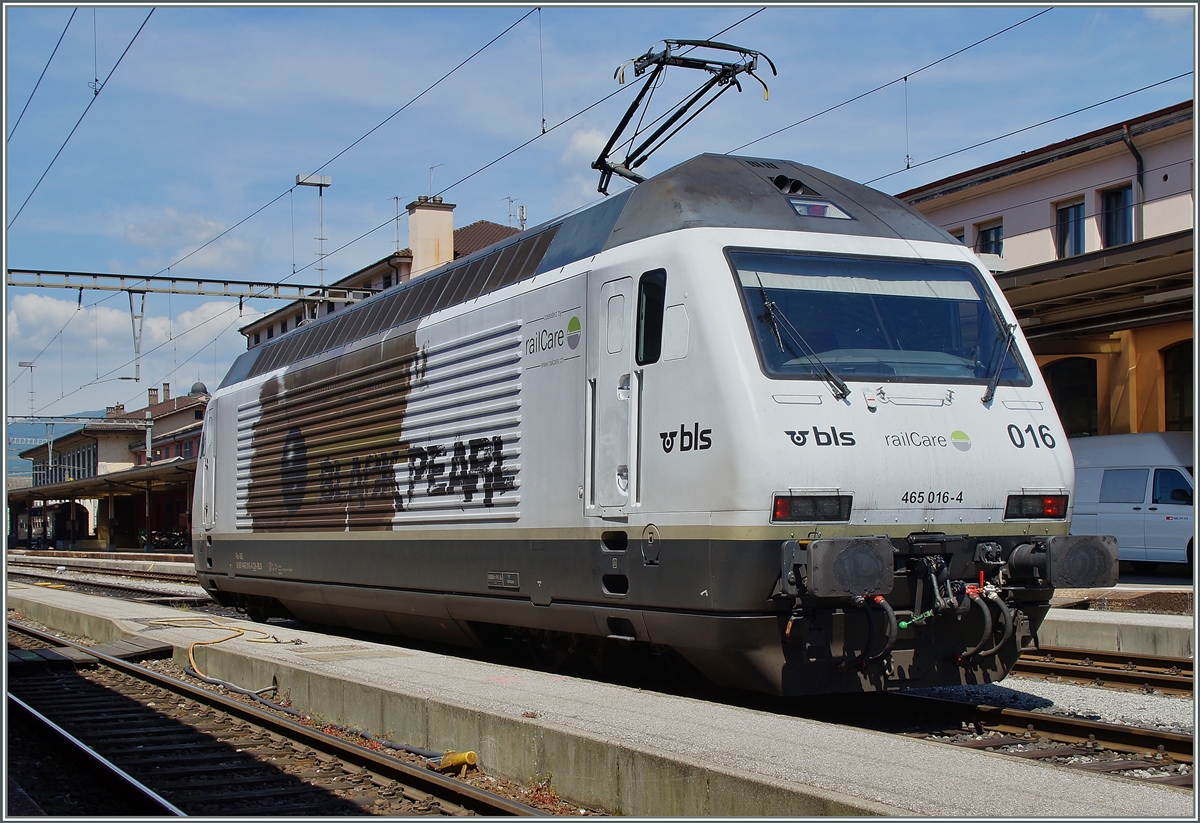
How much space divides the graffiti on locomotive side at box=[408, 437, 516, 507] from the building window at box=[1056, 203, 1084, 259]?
1815 centimetres

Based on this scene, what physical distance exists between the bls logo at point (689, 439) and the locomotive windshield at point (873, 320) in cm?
55

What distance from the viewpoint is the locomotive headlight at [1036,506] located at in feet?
25.5

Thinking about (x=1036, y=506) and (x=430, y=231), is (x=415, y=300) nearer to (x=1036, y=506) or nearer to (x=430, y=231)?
(x=1036, y=506)

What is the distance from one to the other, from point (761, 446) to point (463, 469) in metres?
3.73

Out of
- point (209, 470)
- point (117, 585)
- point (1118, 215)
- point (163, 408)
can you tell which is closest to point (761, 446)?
point (209, 470)

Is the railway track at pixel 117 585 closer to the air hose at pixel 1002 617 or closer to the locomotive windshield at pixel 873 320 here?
the locomotive windshield at pixel 873 320

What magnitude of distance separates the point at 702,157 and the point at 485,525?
3375mm

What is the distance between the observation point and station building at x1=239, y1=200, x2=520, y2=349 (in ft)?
153

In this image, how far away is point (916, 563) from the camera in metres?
7.45

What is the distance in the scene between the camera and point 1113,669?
10.5 metres

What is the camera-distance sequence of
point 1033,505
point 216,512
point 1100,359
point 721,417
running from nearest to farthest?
1. point 721,417
2. point 1033,505
3. point 216,512
4. point 1100,359

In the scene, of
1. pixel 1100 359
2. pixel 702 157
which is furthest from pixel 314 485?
pixel 1100 359

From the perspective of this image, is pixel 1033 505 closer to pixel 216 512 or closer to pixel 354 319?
pixel 354 319

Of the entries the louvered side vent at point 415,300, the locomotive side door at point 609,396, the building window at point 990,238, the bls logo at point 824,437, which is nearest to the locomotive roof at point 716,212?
the louvered side vent at point 415,300
